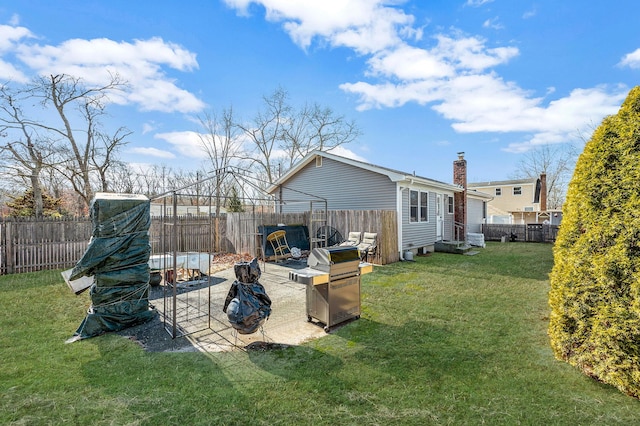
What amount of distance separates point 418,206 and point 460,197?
3.97m

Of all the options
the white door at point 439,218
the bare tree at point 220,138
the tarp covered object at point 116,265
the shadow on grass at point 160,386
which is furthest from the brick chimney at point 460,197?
the bare tree at point 220,138

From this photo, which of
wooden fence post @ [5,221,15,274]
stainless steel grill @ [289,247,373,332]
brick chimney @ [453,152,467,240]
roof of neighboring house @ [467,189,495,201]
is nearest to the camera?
stainless steel grill @ [289,247,373,332]

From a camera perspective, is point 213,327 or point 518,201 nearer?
point 213,327

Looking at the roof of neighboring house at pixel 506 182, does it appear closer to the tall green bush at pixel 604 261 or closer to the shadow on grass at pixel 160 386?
the tall green bush at pixel 604 261

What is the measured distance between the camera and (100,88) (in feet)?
54.3

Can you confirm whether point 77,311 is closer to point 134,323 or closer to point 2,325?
point 2,325

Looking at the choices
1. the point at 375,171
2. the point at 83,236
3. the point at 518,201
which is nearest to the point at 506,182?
the point at 518,201

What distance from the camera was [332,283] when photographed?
4.39 m

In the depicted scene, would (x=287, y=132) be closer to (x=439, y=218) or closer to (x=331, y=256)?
(x=439, y=218)

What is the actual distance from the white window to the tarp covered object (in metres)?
9.19

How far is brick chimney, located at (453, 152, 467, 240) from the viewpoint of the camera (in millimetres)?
13992

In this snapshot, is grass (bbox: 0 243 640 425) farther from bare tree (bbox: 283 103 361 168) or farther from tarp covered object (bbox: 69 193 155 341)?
bare tree (bbox: 283 103 361 168)

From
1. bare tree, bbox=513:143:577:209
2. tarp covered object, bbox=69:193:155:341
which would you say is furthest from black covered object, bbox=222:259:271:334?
bare tree, bbox=513:143:577:209

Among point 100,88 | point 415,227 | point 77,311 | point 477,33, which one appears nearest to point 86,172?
point 100,88
